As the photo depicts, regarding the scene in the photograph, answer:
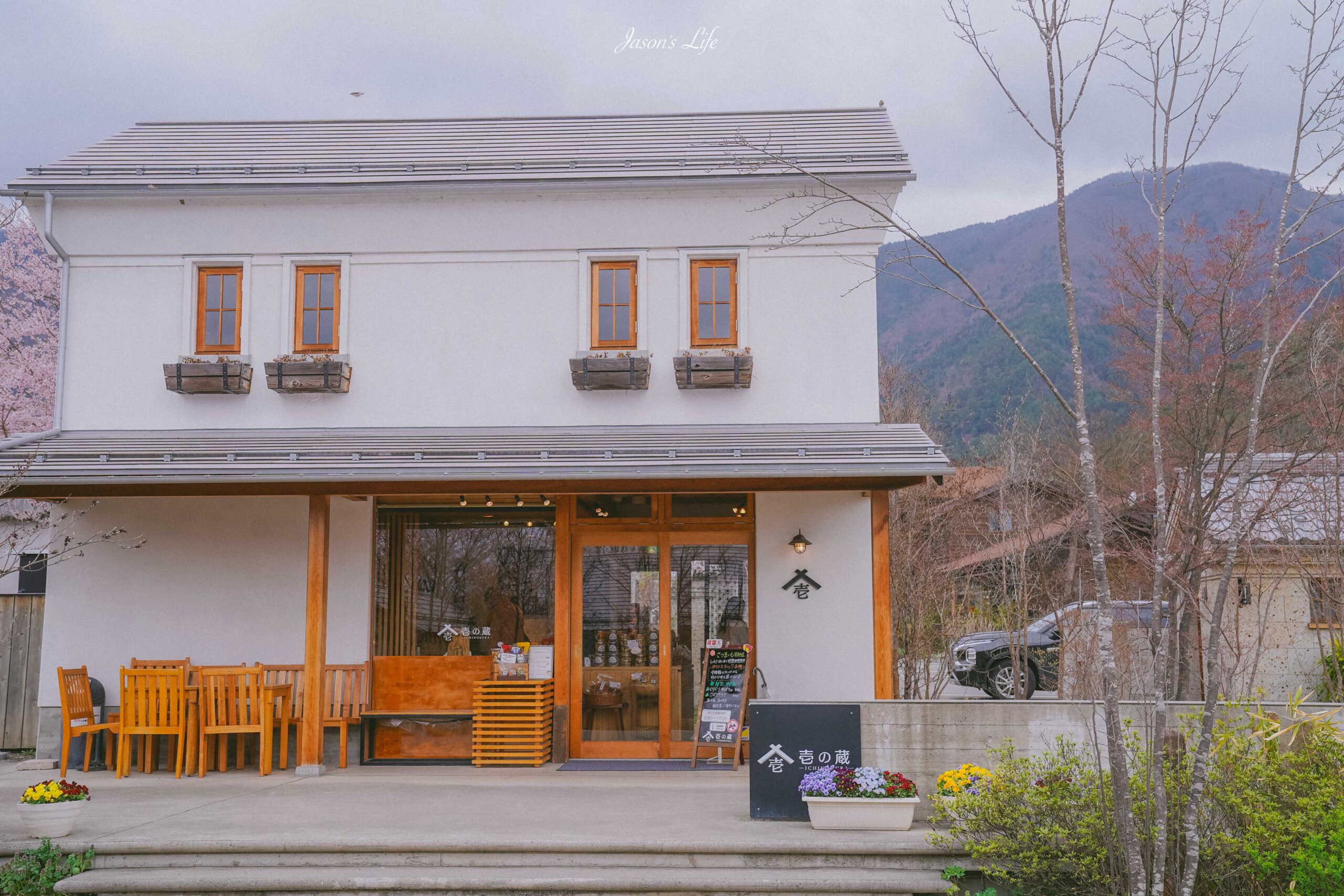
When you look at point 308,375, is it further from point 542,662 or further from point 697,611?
point 697,611

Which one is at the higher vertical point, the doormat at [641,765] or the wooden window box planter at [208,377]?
the wooden window box planter at [208,377]

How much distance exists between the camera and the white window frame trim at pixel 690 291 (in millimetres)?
10797

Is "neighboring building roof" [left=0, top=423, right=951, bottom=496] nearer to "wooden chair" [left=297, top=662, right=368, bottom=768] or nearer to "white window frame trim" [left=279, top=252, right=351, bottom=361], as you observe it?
"white window frame trim" [left=279, top=252, right=351, bottom=361]

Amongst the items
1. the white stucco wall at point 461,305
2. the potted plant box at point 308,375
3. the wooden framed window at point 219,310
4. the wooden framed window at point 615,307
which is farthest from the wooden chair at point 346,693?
the wooden framed window at point 615,307

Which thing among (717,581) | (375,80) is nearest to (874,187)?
(717,581)

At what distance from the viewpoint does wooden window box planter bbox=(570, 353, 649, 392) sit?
418 inches

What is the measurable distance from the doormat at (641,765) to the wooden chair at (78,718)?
415 centimetres

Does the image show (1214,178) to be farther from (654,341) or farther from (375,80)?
(654,341)

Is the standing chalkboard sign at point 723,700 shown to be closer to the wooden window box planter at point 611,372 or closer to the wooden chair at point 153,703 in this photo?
the wooden window box planter at point 611,372

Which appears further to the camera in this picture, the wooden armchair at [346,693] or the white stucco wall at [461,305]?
the white stucco wall at [461,305]

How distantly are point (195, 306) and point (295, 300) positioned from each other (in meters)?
1.02

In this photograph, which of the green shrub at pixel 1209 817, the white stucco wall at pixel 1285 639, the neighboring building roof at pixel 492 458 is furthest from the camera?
the white stucco wall at pixel 1285 639

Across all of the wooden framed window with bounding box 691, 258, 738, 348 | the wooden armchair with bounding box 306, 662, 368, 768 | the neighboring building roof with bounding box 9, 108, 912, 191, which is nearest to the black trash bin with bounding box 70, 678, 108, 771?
the wooden armchair with bounding box 306, 662, 368, 768

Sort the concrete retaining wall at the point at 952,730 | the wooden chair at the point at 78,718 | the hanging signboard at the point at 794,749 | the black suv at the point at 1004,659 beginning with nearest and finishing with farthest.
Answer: the concrete retaining wall at the point at 952,730
the hanging signboard at the point at 794,749
the wooden chair at the point at 78,718
the black suv at the point at 1004,659
